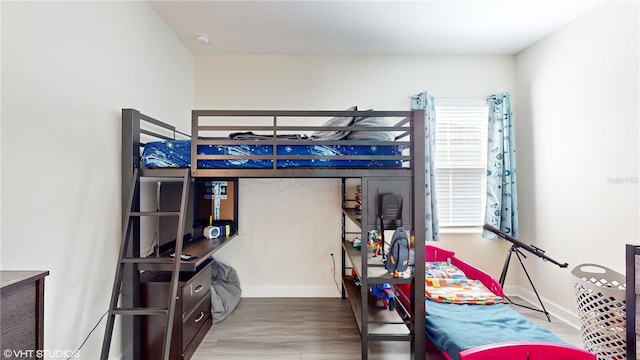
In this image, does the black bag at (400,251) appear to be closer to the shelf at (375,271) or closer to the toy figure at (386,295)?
the shelf at (375,271)

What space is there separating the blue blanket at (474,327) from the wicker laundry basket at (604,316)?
0.41m

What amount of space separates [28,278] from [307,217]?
94.1 inches

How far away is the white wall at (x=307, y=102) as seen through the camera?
308 centimetres

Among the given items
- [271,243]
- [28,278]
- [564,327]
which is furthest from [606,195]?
[28,278]

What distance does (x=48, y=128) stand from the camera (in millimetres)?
1377

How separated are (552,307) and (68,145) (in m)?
4.07

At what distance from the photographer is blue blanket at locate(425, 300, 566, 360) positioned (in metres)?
1.59

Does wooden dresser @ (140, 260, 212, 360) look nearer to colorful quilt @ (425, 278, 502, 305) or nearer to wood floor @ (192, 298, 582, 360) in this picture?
wood floor @ (192, 298, 582, 360)

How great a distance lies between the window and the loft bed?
2.58ft

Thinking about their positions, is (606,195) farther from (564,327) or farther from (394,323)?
(394,323)

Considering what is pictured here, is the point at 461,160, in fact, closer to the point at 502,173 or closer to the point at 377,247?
the point at 502,173

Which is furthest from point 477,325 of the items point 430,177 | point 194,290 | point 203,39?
point 203,39

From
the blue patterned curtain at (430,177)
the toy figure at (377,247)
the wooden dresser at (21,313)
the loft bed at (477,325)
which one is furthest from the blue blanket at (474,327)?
the wooden dresser at (21,313)

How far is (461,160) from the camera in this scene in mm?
3123
